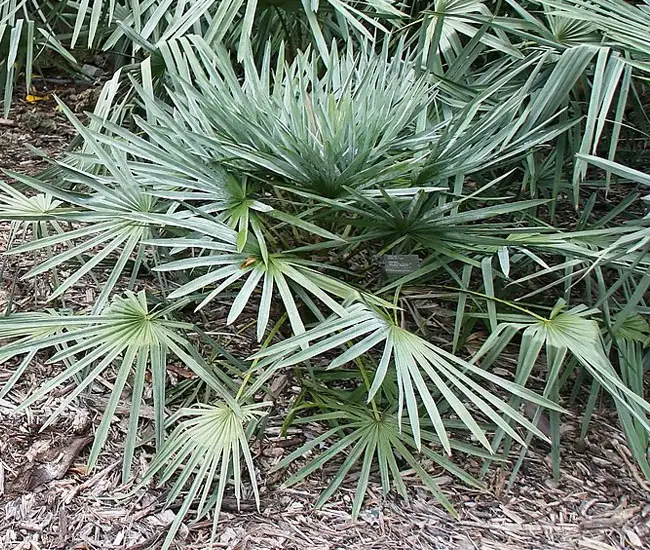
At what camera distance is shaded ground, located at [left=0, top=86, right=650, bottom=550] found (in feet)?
4.67

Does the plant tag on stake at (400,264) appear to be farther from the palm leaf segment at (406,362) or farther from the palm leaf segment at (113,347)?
the palm leaf segment at (113,347)

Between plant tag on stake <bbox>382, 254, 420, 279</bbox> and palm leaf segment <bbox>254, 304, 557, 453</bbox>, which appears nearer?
palm leaf segment <bbox>254, 304, 557, 453</bbox>

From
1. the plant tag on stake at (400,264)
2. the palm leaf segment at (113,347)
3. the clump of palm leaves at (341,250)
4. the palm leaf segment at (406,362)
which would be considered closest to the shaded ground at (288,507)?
the clump of palm leaves at (341,250)

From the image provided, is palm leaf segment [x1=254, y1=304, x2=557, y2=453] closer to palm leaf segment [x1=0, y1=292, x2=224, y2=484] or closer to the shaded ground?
palm leaf segment [x1=0, y1=292, x2=224, y2=484]

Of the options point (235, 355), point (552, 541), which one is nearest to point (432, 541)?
point (552, 541)

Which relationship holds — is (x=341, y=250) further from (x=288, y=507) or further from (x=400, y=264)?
(x=288, y=507)

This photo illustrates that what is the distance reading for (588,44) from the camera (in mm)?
1647

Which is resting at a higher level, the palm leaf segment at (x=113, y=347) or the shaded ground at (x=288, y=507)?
the palm leaf segment at (x=113, y=347)

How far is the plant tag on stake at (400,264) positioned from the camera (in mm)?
1500

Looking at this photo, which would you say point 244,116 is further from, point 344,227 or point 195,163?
point 344,227

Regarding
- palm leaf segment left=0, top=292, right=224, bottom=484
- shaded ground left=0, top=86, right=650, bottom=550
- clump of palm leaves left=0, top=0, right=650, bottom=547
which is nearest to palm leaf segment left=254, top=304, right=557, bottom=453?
clump of palm leaves left=0, top=0, right=650, bottom=547

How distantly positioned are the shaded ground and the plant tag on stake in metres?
0.44

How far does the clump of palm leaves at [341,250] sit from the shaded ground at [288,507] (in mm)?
68

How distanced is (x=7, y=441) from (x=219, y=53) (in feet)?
3.10
